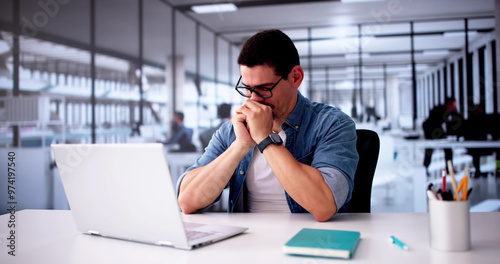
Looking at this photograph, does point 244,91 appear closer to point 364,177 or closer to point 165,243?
point 364,177

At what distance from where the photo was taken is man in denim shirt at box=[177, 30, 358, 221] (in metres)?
1.30

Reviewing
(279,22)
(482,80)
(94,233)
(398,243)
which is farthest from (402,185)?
(482,80)

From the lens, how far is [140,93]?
678 cm

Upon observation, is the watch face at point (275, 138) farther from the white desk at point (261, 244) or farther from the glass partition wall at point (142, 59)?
the glass partition wall at point (142, 59)

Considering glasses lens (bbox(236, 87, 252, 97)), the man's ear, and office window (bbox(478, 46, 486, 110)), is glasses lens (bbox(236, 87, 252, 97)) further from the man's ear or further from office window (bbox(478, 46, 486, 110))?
office window (bbox(478, 46, 486, 110))

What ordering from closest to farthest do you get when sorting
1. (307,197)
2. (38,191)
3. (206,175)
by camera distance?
(307,197) → (206,175) → (38,191)

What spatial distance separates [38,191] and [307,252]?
4.15 m

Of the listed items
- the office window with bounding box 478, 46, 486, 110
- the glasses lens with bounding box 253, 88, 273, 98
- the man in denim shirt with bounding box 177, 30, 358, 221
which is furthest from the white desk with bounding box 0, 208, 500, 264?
the office window with bounding box 478, 46, 486, 110

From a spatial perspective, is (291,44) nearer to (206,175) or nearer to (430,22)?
(206,175)

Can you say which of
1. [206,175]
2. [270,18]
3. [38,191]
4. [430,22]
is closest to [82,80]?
[38,191]

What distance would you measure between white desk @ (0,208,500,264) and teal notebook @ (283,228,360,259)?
15 millimetres

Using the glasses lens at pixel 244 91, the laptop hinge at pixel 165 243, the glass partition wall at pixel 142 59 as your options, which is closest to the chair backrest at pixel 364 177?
the glasses lens at pixel 244 91

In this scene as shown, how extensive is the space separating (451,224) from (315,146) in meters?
0.69

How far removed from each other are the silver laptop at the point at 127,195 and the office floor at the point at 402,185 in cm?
144
